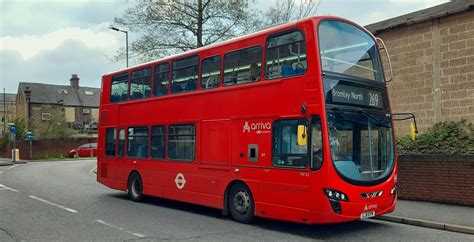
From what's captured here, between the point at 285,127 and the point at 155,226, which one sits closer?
the point at 285,127

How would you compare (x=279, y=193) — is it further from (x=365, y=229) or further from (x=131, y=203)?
(x=131, y=203)

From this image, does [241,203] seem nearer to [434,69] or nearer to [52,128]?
[434,69]

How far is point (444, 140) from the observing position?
12.7 metres

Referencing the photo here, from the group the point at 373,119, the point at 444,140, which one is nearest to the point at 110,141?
the point at 373,119

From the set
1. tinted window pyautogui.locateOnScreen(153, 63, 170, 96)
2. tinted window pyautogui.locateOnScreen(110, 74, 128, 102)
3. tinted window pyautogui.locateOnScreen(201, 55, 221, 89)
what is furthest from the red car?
tinted window pyautogui.locateOnScreen(201, 55, 221, 89)

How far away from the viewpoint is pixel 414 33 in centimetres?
1447

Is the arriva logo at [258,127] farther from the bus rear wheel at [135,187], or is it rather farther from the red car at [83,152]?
the red car at [83,152]

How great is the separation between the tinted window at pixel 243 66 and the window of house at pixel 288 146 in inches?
50.6

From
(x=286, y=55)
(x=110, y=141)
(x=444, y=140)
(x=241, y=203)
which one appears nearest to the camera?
(x=286, y=55)

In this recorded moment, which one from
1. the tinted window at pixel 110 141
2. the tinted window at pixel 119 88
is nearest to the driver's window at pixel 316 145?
the tinted window at pixel 119 88

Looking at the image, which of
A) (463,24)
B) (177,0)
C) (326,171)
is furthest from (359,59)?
(177,0)

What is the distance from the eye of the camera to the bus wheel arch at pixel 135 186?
13.3 meters

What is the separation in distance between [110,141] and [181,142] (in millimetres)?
4201

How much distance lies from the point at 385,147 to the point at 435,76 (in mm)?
5995
